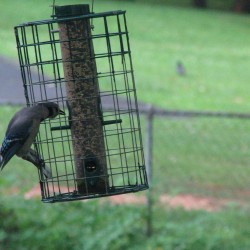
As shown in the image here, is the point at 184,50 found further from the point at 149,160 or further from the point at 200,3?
the point at 149,160

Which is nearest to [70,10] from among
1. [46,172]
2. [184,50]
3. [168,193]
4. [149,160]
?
[46,172]

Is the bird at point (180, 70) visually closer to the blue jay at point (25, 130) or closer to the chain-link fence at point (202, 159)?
the chain-link fence at point (202, 159)

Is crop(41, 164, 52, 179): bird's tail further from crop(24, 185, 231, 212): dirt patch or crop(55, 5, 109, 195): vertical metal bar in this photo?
crop(24, 185, 231, 212): dirt patch

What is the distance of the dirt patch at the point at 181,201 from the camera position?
10.9 meters

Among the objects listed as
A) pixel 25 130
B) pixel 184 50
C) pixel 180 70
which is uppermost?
pixel 184 50

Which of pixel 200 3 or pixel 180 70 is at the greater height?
pixel 200 3

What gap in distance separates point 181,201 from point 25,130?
19.4ft

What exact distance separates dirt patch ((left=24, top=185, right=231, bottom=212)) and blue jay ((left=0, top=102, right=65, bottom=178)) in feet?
16.1

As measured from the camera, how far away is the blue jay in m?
5.78

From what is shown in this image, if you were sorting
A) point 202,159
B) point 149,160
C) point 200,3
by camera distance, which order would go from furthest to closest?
point 200,3 → point 202,159 → point 149,160

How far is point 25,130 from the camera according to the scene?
5836 millimetres

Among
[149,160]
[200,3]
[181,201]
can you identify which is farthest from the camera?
[200,3]

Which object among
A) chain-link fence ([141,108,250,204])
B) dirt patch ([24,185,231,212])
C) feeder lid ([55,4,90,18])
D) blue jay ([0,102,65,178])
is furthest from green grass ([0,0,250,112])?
feeder lid ([55,4,90,18])

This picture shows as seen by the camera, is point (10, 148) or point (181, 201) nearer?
point (10, 148)
